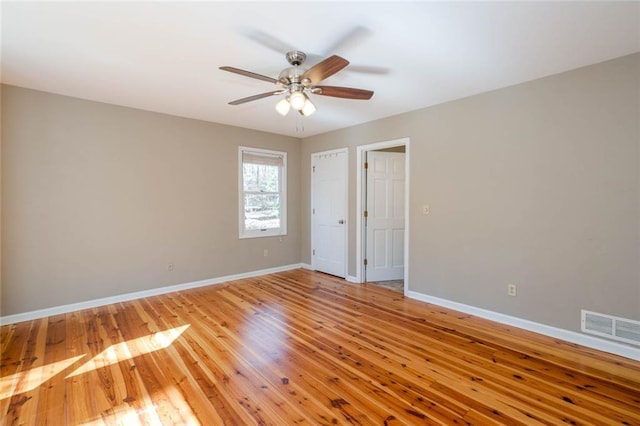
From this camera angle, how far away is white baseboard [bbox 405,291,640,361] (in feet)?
8.21

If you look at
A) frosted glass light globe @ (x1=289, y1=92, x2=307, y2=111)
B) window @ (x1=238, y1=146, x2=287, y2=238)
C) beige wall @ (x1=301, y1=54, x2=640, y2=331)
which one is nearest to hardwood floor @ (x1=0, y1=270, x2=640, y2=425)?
beige wall @ (x1=301, y1=54, x2=640, y2=331)

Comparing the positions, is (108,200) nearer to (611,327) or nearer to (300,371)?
(300,371)

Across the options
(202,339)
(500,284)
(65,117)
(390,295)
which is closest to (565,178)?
(500,284)

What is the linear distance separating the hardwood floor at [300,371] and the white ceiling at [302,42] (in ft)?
8.36

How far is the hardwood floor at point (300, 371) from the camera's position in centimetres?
184

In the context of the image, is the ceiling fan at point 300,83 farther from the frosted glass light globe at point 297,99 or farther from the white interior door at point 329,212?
the white interior door at point 329,212

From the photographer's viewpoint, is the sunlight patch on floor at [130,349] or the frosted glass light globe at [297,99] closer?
the sunlight patch on floor at [130,349]

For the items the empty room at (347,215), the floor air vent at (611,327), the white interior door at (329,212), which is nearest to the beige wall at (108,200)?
the empty room at (347,215)

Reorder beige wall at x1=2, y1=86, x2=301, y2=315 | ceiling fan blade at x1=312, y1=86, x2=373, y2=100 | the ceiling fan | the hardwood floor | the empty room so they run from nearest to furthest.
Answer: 1. the hardwood floor
2. the empty room
3. the ceiling fan
4. ceiling fan blade at x1=312, y1=86, x2=373, y2=100
5. beige wall at x1=2, y1=86, x2=301, y2=315

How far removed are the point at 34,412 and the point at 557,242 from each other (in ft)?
14.2

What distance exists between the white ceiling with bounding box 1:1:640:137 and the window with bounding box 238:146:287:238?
1.84 m

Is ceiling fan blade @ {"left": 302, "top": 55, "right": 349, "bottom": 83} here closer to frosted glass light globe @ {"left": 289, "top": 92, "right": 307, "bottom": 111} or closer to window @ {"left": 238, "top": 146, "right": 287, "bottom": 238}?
frosted glass light globe @ {"left": 289, "top": 92, "right": 307, "bottom": 111}

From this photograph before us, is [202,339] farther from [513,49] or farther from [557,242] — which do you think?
[513,49]

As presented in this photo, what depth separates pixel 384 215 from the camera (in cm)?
482
